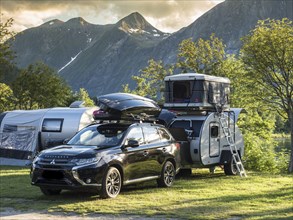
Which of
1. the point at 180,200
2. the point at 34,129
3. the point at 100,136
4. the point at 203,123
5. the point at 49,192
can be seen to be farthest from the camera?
the point at 34,129

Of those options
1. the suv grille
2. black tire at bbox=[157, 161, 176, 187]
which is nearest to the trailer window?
black tire at bbox=[157, 161, 176, 187]

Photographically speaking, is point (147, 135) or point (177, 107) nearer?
point (147, 135)

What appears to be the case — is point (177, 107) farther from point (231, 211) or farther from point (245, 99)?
point (245, 99)

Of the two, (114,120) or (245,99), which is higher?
(245,99)

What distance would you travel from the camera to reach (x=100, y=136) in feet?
40.4

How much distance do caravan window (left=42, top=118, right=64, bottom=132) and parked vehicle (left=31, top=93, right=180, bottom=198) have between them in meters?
8.97

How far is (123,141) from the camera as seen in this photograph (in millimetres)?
12078

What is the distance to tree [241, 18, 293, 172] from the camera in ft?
85.6

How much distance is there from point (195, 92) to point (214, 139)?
6.25 feet

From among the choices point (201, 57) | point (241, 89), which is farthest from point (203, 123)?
point (201, 57)

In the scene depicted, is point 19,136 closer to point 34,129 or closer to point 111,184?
point 34,129

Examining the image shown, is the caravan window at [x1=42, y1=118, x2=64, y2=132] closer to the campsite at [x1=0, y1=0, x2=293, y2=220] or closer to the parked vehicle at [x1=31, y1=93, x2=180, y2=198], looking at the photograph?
the campsite at [x1=0, y1=0, x2=293, y2=220]

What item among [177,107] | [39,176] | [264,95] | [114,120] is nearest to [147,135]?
[114,120]

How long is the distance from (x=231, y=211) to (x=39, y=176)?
439cm
